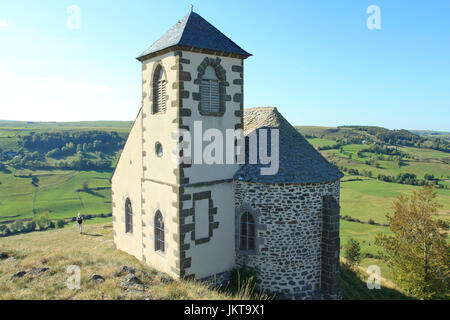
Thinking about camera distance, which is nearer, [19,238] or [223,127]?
[223,127]

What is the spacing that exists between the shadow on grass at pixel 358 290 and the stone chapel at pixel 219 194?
2.59 meters

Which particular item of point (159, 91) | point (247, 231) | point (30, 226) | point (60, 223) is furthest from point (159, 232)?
point (30, 226)

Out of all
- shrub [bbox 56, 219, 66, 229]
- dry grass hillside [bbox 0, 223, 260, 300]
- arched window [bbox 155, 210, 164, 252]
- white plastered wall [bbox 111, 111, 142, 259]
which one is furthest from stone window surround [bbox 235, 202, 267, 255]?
shrub [bbox 56, 219, 66, 229]

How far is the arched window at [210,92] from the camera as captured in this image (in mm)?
13195

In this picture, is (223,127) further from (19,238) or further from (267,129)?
(19,238)

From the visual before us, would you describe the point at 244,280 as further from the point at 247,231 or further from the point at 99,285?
the point at 99,285

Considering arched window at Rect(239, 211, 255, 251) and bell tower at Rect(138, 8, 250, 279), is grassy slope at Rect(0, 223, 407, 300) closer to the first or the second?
bell tower at Rect(138, 8, 250, 279)

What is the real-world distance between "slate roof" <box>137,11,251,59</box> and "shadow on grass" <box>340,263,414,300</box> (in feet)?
40.8

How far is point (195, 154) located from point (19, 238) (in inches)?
869

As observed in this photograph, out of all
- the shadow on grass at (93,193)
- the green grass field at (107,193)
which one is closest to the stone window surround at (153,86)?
the green grass field at (107,193)

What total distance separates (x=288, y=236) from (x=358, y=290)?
6.69 metres

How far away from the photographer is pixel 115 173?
18.4 meters

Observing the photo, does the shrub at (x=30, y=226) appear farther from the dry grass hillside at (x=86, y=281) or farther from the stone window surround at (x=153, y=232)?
the stone window surround at (x=153, y=232)
